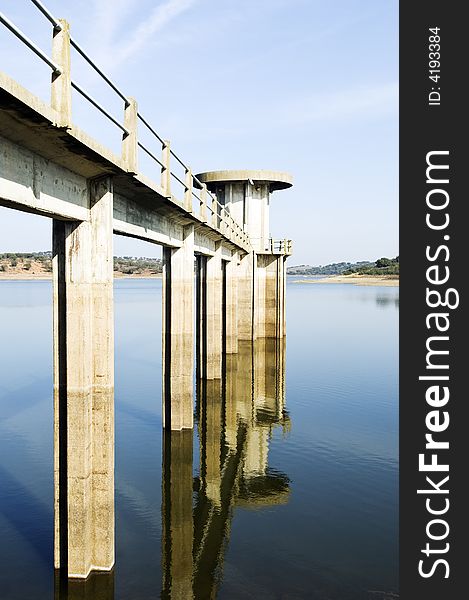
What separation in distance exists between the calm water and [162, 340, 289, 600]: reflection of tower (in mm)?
45

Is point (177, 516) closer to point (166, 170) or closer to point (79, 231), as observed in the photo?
point (79, 231)

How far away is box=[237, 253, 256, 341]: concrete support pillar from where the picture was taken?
4175 cm

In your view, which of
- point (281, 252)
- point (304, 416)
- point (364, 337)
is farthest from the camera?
point (364, 337)

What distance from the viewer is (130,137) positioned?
10992 mm

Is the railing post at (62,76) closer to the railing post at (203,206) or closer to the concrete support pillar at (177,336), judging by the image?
the concrete support pillar at (177,336)

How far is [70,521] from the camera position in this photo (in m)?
9.59

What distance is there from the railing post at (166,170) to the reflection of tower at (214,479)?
A: 24.8 ft

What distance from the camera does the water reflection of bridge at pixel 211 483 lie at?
34.1 feet

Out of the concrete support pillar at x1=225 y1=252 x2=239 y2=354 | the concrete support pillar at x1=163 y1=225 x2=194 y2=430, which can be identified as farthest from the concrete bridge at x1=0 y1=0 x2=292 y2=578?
the concrete support pillar at x1=225 y1=252 x2=239 y2=354

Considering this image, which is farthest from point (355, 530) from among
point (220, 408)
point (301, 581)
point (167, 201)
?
point (220, 408)

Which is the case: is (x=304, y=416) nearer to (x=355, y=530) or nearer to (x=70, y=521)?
(x=355, y=530)

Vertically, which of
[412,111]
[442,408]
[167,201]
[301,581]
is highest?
[412,111]

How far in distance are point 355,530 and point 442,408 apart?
345cm

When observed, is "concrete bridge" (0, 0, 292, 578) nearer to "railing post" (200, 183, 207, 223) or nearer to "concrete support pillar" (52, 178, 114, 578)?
"concrete support pillar" (52, 178, 114, 578)
